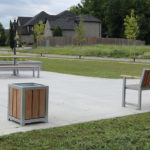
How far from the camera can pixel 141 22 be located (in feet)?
258

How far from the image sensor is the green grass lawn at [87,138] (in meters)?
5.13

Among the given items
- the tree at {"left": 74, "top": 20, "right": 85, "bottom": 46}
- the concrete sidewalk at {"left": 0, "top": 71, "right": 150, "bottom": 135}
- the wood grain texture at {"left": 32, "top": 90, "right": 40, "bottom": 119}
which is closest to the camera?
the wood grain texture at {"left": 32, "top": 90, "right": 40, "bottom": 119}

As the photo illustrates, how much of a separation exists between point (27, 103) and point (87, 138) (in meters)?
1.56

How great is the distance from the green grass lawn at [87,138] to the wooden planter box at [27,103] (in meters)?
0.61

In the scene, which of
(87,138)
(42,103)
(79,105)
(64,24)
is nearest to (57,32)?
(64,24)

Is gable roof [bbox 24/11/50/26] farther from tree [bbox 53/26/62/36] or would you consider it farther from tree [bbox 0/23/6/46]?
tree [bbox 53/26/62/36]

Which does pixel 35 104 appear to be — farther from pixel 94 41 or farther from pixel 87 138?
pixel 94 41

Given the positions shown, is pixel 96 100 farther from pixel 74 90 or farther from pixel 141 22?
pixel 141 22

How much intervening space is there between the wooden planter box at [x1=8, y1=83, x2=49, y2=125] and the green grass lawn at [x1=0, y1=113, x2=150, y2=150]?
611mm

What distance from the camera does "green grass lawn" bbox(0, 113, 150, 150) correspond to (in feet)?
16.8

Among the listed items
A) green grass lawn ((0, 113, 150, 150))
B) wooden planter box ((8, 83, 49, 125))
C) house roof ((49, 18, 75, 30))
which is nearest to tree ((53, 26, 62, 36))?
house roof ((49, 18, 75, 30))

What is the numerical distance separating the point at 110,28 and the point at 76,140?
83155mm

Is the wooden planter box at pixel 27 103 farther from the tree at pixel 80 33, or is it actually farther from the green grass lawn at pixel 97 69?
the tree at pixel 80 33

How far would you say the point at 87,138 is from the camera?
561 cm
